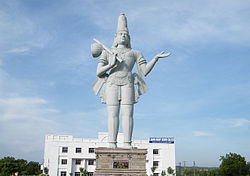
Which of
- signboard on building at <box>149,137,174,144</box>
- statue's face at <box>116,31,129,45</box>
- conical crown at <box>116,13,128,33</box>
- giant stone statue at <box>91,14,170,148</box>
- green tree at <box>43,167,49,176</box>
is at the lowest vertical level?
green tree at <box>43,167,49,176</box>

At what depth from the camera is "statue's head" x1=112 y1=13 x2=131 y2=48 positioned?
884 cm

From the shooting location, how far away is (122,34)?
350 inches

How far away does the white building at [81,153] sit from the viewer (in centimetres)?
3319

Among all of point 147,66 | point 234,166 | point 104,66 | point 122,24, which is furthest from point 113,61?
point 234,166

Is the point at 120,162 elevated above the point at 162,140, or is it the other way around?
the point at 162,140

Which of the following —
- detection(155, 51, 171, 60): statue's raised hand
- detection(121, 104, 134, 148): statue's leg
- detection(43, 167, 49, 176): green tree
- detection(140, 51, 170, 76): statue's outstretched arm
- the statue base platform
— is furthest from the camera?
detection(43, 167, 49, 176): green tree

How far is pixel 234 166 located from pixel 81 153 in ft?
60.3

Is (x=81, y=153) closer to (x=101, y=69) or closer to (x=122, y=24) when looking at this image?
(x=101, y=69)

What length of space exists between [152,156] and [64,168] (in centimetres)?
1143

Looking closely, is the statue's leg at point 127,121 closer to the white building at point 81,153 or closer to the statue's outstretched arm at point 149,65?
the statue's outstretched arm at point 149,65

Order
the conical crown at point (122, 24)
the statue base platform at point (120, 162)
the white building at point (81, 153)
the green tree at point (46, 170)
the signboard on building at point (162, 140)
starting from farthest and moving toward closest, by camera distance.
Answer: the signboard on building at point (162, 140) → the white building at point (81, 153) → the green tree at point (46, 170) → the conical crown at point (122, 24) → the statue base platform at point (120, 162)

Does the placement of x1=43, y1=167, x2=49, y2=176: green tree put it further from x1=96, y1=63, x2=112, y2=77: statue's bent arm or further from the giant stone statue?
x1=96, y1=63, x2=112, y2=77: statue's bent arm

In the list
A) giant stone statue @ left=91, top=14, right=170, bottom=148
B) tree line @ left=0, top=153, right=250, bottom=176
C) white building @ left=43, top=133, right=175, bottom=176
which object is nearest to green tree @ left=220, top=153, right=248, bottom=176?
tree line @ left=0, top=153, right=250, bottom=176

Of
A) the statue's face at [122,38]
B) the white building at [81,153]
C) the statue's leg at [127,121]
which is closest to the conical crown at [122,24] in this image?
the statue's face at [122,38]
